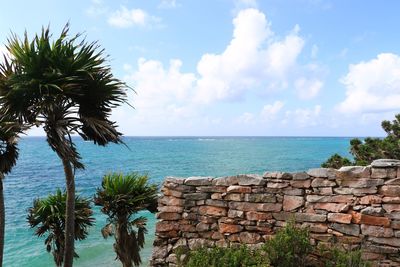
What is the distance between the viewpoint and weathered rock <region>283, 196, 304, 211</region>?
5.27 meters

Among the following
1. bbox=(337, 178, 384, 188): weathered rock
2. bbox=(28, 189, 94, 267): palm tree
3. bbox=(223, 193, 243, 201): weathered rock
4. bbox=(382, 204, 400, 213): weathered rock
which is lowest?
bbox=(28, 189, 94, 267): palm tree

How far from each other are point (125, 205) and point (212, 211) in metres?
2.10

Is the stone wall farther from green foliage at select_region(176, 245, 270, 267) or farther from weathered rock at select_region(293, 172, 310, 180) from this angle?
green foliage at select_region(176, 245, 270, 267)

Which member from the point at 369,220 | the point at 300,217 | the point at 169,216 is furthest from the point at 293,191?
the point at 169,216

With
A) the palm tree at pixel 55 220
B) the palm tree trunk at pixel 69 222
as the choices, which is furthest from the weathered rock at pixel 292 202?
the palm tree at pixel 55 220

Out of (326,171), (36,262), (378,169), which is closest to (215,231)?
(326,171)

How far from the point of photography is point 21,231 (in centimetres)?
1554

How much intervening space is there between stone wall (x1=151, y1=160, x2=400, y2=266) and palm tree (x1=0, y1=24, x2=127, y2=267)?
1.66 m

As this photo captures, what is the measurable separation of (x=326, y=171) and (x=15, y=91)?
5.14 metres

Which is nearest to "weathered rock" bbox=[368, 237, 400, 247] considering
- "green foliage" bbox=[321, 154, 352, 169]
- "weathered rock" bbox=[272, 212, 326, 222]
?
"weathered rock" bbox=[272, 212, 326, 222]

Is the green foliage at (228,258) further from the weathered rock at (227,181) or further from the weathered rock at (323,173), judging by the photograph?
the weathered rock at (323,173)

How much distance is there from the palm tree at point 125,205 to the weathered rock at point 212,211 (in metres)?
1.58

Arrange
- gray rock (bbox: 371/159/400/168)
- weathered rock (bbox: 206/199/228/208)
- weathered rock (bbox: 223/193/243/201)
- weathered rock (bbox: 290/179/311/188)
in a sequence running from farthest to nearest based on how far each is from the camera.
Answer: weathered rock (bbox: 206/199/228/208) < weathered rock (bbox: 223/193/243/201) < weathered rock (bbox: 290/179/311/188) < gray rock (bbox: 371/159/400/168)

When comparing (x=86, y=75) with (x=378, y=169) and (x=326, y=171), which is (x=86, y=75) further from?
(x=378, y=169)
